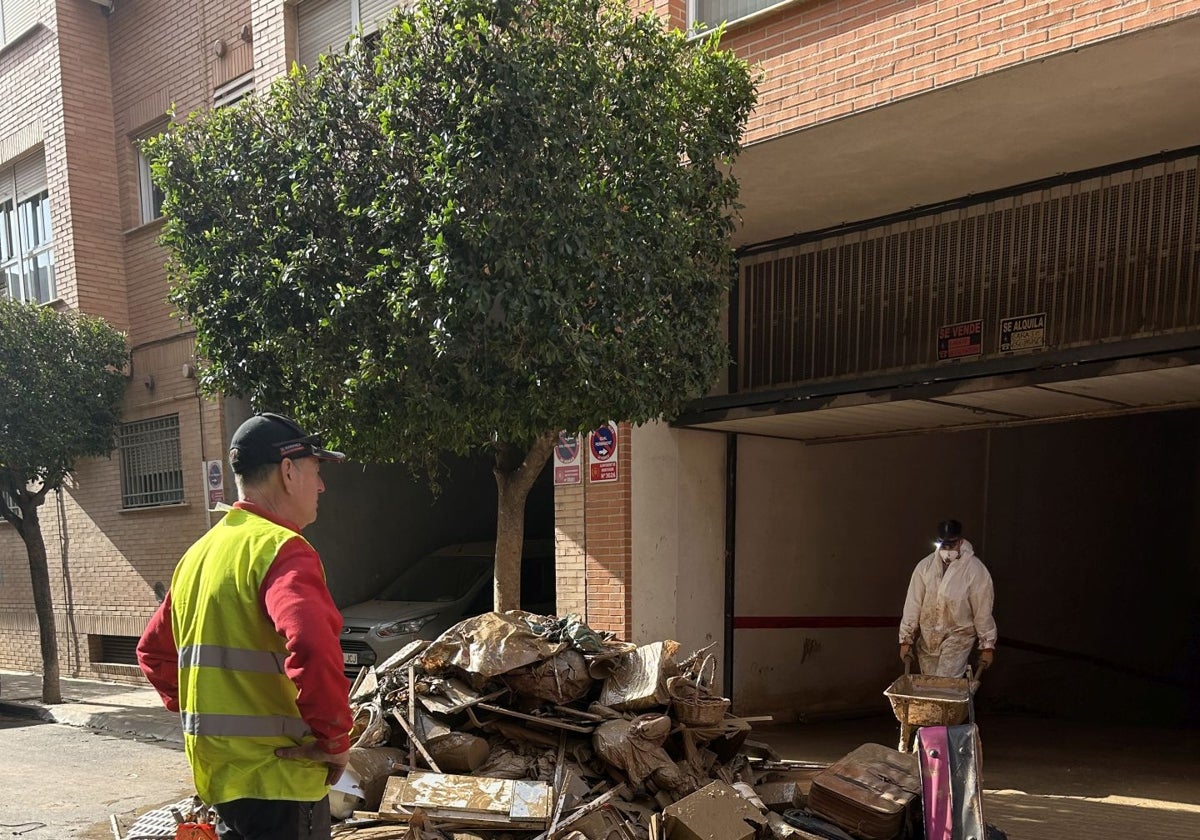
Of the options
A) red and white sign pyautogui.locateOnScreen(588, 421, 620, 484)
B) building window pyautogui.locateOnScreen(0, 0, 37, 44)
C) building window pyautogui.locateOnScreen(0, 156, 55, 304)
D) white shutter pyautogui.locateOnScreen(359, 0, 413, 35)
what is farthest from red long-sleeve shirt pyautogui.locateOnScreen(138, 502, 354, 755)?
building window pyautogui.locateOnScreen(0, 0, 37, 44)

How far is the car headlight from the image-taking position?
989 centimetres

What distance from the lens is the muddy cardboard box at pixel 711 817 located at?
468 centimetres

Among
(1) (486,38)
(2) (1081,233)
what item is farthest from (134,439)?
(2) (1081,233)

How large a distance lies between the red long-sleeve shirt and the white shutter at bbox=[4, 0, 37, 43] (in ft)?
46.8

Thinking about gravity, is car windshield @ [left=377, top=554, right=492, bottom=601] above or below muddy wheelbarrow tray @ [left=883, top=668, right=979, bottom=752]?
below

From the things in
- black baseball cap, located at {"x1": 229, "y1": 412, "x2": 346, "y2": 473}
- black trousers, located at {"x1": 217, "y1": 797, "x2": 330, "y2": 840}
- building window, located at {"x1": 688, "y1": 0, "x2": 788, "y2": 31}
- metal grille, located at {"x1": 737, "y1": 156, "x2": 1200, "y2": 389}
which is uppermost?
building window, located at {"x1": 688, "y1": 0, "x2": 788, "y2": 31}

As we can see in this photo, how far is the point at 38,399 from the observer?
11.2 metres

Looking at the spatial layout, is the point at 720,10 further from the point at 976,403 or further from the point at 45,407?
the point at 45,407

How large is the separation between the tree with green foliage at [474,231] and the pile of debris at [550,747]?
3.25ft

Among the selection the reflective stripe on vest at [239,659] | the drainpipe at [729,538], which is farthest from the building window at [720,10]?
the reflective stripe on vest at [239,659]

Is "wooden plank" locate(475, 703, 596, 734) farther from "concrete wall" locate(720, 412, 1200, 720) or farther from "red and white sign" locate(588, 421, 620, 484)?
"concrete wall" locate(720, 412, 1200, 720)

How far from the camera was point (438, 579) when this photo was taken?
11.3 meters

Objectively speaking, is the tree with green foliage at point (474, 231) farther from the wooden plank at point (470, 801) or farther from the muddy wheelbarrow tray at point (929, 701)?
the muddy wheelbarrow tray at point (929, 701)

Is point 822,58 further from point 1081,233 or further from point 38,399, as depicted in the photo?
→ point 38,399
